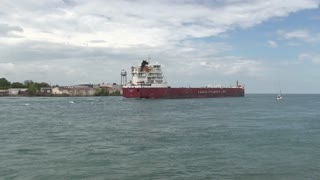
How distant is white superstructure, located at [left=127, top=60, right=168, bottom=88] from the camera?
4409 inches

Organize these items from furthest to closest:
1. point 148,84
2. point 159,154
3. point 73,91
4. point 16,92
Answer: point 16,92 → point 73,91 → point 148,84 → point 159,154

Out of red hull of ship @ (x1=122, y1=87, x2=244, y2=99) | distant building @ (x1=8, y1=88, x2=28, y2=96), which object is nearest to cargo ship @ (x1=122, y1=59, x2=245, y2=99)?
red hull of ship @ (x1=122, y1=87, x2=244, y2=99)

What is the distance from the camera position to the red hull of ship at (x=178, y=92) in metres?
111

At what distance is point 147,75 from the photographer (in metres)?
112

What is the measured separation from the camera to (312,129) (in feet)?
123

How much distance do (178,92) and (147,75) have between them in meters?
15.0

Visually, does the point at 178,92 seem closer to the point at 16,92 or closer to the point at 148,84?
the point at 148,84

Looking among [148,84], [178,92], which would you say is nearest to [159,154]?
[148,84]

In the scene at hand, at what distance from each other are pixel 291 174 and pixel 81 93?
18029 cm

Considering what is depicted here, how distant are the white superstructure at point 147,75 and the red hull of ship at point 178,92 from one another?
1.68 m

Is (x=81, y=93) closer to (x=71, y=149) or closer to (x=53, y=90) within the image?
(x=53, y=90)

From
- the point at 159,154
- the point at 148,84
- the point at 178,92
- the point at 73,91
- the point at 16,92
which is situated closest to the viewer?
the point at 159,154

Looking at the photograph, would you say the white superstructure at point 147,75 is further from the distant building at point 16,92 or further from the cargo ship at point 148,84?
the distant building at point 16,92

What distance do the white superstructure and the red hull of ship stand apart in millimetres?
1683
